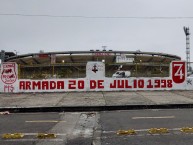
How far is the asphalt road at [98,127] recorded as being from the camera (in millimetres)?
7568

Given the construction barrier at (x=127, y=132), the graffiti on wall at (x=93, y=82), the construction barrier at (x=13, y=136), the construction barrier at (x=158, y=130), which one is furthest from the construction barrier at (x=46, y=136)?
the graffiti on wall at (x=93, y=82)

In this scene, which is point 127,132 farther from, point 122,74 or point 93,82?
point 122,74

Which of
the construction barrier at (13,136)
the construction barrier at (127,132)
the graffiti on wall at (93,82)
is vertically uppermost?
the graffiti on wall at (93,82)

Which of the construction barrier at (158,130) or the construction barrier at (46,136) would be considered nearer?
the construction barrier at (46,136)

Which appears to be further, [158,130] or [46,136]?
[158,130]

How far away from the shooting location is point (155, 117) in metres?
11.0

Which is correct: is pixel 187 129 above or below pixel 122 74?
below

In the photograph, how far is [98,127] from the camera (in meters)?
9.32

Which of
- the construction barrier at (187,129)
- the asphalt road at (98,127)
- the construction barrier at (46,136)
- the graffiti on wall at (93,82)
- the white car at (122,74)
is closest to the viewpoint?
the asphalt road at (98,127)

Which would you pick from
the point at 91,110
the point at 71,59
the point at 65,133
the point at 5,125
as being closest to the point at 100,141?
the point at 65,133

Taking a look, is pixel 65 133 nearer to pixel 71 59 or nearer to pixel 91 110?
pixel 91 110

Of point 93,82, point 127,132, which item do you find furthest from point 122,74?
point 127,132

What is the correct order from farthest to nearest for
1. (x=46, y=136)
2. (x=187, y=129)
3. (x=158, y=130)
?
1. (x=187, y=129)
2. (x=158, y=130)
3. (x=46, y=136)

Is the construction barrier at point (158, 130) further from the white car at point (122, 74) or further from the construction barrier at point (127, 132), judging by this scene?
the white car at point (122, 74)
